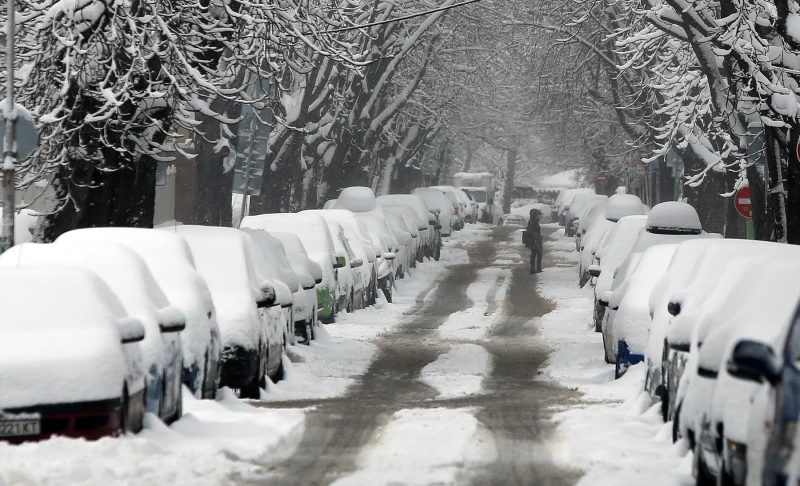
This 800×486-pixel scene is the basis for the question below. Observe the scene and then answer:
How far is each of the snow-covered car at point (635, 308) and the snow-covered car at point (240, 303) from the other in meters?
3.52

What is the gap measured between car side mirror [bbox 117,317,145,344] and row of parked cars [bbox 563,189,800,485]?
3418mm

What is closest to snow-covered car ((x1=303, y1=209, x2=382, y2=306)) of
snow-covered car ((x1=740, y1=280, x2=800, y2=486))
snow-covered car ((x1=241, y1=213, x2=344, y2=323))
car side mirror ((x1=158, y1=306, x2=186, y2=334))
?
snow-covered car ((x1=241, y1=213, x2=344, y2=323))

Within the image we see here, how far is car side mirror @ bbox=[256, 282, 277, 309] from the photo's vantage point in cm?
1389

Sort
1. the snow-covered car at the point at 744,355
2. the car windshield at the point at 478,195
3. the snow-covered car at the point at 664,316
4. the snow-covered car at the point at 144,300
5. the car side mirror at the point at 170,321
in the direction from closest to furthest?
the snow-covered car at the point at 744,355, the snow-covered car at the point at 144,300, the car side mirror at the point at 170,321, the snow-covered car at the point at 664,316, the car windshield at the point at 478,195

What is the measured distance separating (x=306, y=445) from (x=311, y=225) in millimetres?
12613

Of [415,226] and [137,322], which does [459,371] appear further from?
[415,226]

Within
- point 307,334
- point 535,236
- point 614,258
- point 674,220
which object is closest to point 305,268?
point 307,334

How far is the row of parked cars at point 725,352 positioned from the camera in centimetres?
613

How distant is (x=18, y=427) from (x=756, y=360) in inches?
175

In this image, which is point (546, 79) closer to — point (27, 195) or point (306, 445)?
point (27, 195)

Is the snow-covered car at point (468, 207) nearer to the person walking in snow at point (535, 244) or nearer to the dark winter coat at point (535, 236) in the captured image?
the person walking in snow at point (535, 244)

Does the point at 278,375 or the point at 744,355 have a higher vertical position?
the point at 744,355

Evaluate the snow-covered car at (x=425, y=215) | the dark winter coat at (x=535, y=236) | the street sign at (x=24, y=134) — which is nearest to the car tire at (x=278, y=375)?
the street sign at (x=24, y=134)

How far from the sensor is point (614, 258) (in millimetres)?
23391
